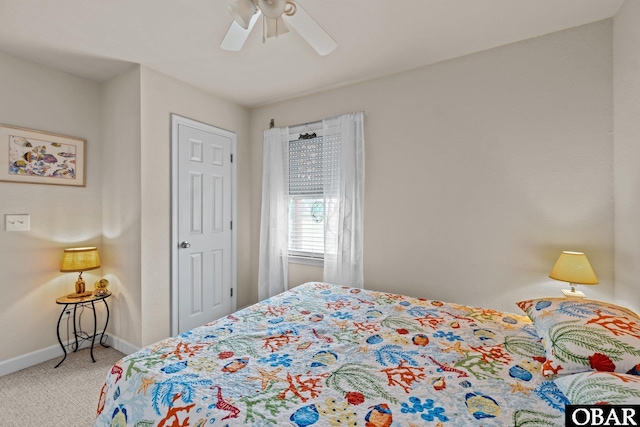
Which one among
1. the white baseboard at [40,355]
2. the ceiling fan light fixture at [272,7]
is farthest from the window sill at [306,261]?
the ceiling fan light fixture at [272,7]

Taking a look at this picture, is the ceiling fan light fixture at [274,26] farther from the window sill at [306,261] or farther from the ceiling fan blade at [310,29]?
the window sill at [306,261]

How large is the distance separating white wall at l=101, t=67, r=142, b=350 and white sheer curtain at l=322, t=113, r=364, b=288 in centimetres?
179

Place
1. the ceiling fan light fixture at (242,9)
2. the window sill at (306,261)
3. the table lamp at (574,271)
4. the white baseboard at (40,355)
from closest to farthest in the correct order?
the ceiling fan light fixture at (242,9) < the table lamp at (574,271) < the white baseboard at (40,355) < the window sill at (306,261)

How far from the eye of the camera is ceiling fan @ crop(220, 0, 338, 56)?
139 cm

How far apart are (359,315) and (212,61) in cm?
243

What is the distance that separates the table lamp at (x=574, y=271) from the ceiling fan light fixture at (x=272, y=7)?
2.28 metres

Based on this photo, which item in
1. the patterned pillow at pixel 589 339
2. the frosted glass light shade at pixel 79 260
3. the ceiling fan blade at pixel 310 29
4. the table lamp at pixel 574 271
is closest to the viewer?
the patterned pillow at pixel 589 339

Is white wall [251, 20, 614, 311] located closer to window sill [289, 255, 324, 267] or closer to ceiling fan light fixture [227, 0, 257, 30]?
window sill [289, 255, 324, 267]

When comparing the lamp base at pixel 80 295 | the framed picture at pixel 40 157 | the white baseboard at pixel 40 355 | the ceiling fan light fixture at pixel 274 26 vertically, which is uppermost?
the ceiling fan light fixture at pixel 274 26

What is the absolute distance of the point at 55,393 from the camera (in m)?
2.08

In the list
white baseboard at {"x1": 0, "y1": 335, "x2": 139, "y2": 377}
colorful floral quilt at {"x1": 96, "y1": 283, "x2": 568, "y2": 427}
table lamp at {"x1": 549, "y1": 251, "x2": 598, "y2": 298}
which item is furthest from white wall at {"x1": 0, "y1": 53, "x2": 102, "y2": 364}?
table lamp at {"x1": 549, "y1": 251, "x2": 598, "y2": 298}

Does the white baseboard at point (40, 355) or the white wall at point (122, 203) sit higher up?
the white wall at point (122, 203)

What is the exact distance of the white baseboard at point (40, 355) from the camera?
232cm

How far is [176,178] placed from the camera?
2836mm
